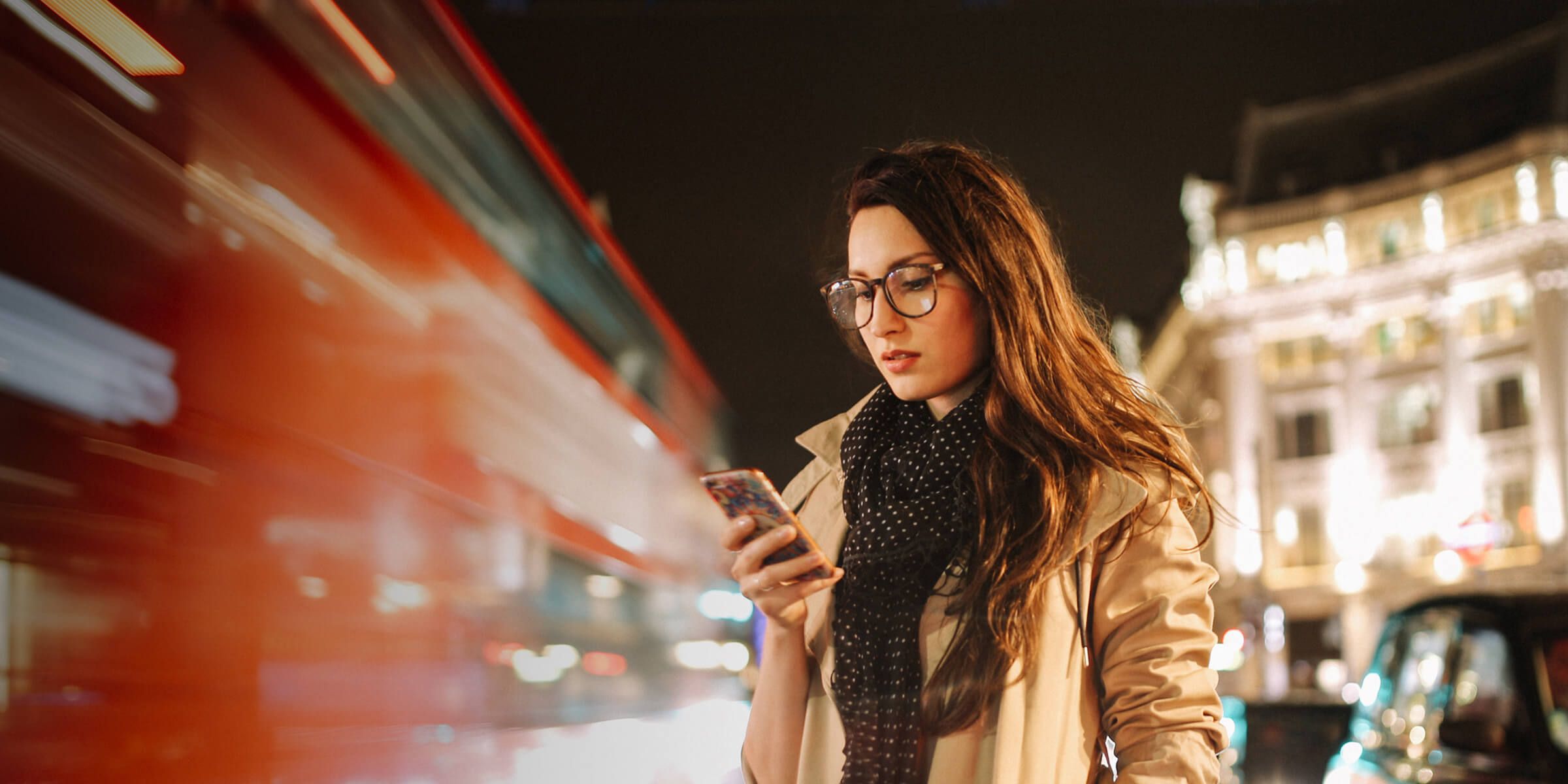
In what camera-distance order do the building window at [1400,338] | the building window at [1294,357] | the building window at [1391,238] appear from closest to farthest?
1. the building window at [1400,338]
2. the building window at [1391,238]
3. the building window at [1294,357]

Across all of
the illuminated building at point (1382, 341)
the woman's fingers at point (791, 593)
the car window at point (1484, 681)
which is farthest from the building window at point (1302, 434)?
the woman's fingers at point (791, 593)

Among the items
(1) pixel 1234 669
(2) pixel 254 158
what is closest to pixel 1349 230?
(1) pixel 1234 669

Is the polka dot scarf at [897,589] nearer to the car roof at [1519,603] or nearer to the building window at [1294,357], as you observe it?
the car roof at [1519,603]

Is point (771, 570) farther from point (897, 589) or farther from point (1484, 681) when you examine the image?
point (1484, 681)

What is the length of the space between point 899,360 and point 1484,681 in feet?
11.5

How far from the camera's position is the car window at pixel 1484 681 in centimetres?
459

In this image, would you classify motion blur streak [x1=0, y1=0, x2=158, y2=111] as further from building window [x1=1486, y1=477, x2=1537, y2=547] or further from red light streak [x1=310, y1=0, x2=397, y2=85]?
building window [x1=1486, y1=477, x2=1537, y2=547]

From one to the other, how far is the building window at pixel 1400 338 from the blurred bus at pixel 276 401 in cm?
4429

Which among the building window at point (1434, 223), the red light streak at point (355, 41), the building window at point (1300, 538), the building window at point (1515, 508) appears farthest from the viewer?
the building window at point (1300, 538)

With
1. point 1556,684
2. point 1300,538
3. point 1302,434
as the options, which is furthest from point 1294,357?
point 1556,684

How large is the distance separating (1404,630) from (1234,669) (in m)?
38.5

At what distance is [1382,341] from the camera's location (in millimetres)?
46531

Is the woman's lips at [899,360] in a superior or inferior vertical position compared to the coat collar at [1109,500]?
superior

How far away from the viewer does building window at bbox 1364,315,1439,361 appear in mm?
45000
